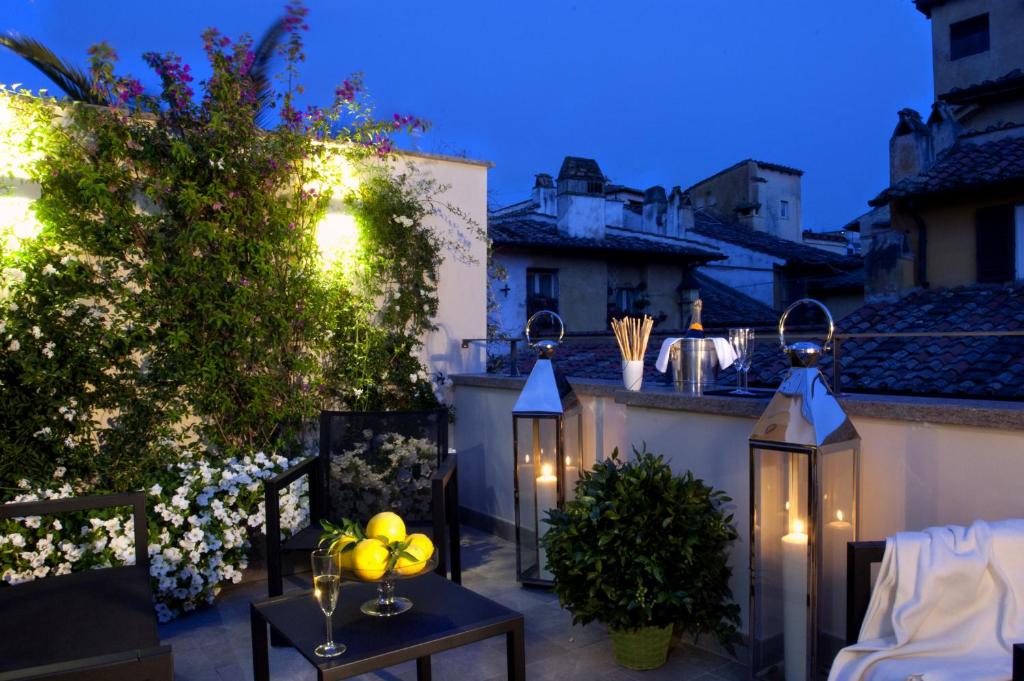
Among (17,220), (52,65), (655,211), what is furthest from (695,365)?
(655,211)

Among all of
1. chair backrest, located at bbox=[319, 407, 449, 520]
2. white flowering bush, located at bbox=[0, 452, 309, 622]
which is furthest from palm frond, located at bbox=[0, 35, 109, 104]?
chair backrest, located at bbox=[319, 407, 449, 520]

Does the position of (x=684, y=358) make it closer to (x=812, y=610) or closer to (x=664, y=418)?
(x=664, y=418)

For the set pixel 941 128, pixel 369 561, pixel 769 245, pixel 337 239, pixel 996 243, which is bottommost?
pixel 369 561

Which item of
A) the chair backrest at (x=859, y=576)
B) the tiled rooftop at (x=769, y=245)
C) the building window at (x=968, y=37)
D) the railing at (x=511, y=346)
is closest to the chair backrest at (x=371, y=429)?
the railing at (x=511, y=346)

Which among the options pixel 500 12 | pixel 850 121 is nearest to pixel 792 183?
pixel 500 12

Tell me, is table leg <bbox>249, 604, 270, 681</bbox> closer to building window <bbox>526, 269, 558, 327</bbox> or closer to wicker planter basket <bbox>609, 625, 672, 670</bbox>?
wicker planter basket <bbox>609, 625, 672, 670</bbox>

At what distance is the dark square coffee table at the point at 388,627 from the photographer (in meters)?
1.89

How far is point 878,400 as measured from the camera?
2650 mm

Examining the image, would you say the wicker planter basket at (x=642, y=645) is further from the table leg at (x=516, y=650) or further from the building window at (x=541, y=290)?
the building window at (x=541, y=290)

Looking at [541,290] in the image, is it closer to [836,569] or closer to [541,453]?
[541,453]

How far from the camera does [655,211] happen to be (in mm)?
15664

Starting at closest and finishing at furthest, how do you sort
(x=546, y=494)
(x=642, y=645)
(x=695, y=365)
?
(x=642, y=645)
(x=695, y=365)
(x=546, y=494)

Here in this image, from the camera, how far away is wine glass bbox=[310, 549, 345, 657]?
1.91m

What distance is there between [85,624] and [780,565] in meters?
2.08
